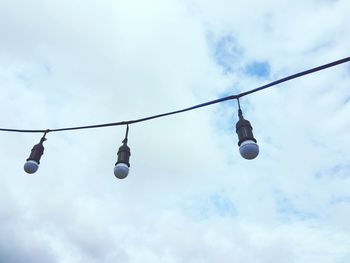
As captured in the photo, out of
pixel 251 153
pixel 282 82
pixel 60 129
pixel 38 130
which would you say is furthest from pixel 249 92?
pixel 38 130

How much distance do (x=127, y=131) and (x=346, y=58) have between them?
457 cm

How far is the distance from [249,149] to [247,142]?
119 mm

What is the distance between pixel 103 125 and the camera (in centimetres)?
705

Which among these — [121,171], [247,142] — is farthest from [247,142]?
[121,171]

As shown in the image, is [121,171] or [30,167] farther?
[30,167]

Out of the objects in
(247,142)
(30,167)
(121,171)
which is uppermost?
(30,167)

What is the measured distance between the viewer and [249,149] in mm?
4832

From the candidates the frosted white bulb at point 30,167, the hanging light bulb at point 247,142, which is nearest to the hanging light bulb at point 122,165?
the frosted white bulb at point 30,167

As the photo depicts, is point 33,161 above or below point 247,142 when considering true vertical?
above

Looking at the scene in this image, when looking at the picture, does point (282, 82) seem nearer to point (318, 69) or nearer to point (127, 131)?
point (318, 69)

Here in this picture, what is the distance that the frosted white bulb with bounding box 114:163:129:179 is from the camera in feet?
20.1

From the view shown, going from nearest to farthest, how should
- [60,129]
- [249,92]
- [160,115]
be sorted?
[249,92] → [160,115] → [60,129]

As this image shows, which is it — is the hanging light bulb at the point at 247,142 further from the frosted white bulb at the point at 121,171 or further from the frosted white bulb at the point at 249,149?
the frosted white bulb at the point at 121,171

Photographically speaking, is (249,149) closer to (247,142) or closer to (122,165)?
(247,142)
